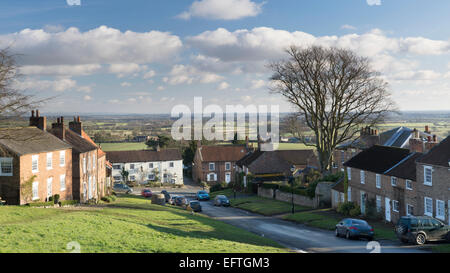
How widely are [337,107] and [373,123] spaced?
4.60 m

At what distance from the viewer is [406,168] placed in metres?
35.7

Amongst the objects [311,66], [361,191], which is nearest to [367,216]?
[361,191]

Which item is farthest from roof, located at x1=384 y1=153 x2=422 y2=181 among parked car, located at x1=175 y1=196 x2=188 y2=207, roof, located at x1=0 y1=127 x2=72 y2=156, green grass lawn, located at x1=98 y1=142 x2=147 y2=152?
green grass lawn, located at x1=98 y1=142 x2=147 y2=152

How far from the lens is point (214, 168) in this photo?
305 feet

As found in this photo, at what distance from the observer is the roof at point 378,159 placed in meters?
38.6

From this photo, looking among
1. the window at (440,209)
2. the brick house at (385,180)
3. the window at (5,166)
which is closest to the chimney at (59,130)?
the window at (5,166)

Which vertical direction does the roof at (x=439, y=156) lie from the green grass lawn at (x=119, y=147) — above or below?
above

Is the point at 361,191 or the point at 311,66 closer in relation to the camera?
the point at 361,191

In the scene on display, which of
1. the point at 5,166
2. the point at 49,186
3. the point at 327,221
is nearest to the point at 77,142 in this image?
the point at 49,186

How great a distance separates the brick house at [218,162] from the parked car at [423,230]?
67.4 m

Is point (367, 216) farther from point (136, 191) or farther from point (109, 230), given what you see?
point (136, 191)

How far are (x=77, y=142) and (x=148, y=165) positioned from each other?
5018cm

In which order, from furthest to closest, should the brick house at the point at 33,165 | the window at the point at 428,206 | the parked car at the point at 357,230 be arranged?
the brick house at the point at 33,165 < the window at the point at 428,206 < the parked car at the point at 357,230

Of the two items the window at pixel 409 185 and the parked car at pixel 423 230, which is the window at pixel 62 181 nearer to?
the parked car at pixel 423 230
